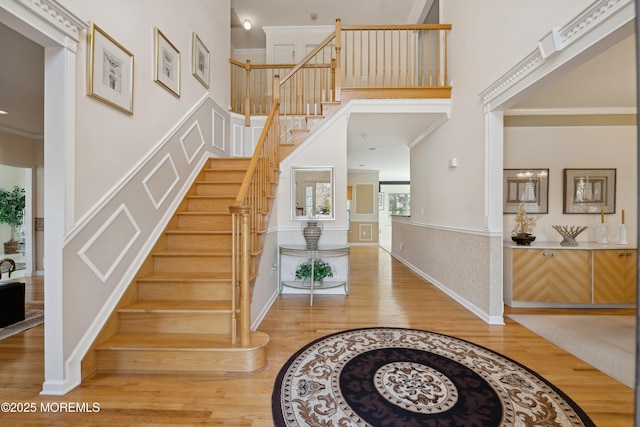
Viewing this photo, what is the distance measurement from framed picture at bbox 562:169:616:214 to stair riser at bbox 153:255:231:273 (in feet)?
14.7

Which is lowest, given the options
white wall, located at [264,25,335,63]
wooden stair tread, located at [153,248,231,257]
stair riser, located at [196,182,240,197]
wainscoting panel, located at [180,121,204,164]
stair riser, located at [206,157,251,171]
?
wooden stair tread, located at [153,248,231,257]

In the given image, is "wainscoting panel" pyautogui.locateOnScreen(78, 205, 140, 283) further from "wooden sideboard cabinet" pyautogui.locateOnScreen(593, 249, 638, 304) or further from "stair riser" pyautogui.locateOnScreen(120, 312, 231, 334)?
"wooden sideboard cabinet" pyautogui.locateOnScreen(593, 249, 638, 304)

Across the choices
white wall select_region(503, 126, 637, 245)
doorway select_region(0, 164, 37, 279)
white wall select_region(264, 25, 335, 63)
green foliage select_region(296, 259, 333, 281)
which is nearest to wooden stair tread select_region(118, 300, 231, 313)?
green foliage select_region(296, 259, 333, 281)

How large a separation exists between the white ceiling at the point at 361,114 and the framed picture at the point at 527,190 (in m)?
0.88

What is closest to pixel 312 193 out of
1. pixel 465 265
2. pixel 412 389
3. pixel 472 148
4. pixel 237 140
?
pixel 237 140

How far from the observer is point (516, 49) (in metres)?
2.34

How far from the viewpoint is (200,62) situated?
12.0 ft

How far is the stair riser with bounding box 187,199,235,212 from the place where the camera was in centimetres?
325

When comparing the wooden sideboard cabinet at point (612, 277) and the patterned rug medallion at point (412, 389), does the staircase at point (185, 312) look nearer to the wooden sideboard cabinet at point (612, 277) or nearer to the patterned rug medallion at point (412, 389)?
the patterned rug medallion at point (412, 389)

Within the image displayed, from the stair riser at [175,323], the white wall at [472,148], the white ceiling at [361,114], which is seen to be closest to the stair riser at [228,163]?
the white ceiling at [361,114]

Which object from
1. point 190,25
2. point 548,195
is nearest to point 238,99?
point 190,25

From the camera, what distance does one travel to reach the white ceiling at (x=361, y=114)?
2.36 metres

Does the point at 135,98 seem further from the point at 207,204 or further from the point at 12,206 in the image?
the point at 12,206

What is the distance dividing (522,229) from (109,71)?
4.64 m
